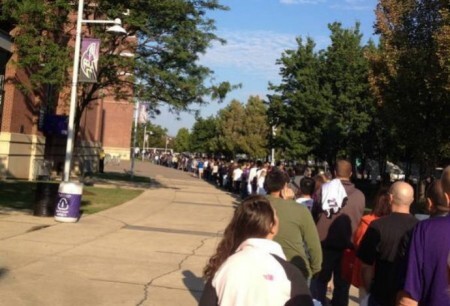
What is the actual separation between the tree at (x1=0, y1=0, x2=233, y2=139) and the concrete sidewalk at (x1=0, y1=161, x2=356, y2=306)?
22.7ft

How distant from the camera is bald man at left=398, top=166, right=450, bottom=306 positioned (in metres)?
2.97

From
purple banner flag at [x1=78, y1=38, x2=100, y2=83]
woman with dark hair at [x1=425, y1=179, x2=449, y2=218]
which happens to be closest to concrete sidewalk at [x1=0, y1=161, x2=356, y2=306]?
purple banner flag at [x1=78, y1=38, x2=100, y2=83]

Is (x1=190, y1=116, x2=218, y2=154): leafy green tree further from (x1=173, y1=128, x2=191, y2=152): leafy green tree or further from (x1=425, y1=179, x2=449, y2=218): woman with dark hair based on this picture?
(x1=425, y1=179, x2=449, y2=218): woman with dark hair

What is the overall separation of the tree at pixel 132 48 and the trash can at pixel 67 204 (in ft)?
25.3

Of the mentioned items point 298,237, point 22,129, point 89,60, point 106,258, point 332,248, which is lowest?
point 106,258

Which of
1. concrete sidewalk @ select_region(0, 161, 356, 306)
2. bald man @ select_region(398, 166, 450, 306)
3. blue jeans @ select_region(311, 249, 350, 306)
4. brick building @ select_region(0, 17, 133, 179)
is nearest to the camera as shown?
bald man @ select_region(398, 166, 450, 306)

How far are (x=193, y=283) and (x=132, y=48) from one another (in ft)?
52.2

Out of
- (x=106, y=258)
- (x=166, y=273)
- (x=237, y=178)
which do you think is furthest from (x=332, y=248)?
(x=237, y=178)

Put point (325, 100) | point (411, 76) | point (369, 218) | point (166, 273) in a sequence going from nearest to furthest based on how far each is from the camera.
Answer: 1. point (369, 218)
2. point (166, 273)
3. point (411, 76)
4. point (325, 100)

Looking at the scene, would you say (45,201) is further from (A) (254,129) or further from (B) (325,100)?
(A) (254,129)

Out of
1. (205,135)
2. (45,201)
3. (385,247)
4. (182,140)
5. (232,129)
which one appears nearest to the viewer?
(385,247)

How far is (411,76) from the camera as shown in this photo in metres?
21.3

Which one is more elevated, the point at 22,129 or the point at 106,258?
the point at 22,129

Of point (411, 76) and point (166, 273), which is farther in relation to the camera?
point (411, 76)
